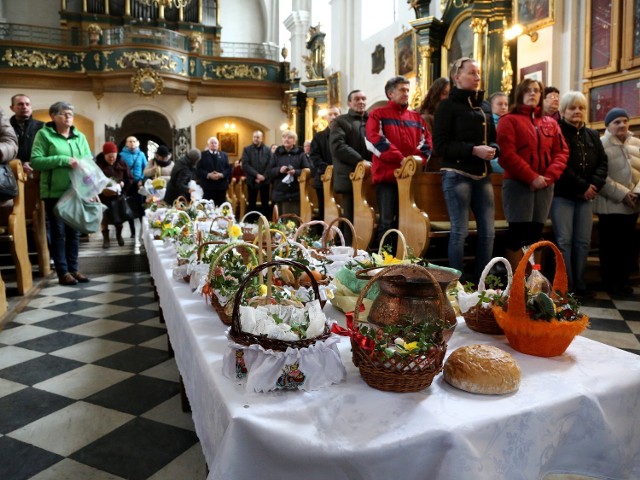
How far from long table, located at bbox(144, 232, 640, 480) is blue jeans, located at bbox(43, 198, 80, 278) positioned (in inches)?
152

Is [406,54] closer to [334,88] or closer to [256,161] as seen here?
[334,88]

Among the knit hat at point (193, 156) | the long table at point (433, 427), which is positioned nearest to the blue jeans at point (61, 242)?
the knit hat at point (193, 156)

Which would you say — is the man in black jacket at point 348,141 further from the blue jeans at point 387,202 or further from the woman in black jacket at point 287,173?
the woman in black jacket at point 287,173

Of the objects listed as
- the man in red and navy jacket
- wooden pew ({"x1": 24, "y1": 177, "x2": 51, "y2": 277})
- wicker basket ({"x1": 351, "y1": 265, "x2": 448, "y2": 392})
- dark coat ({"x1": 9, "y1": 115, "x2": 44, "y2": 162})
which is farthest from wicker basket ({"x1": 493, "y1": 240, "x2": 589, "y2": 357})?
dark coat ({"x1": 9, "y1": 115, "x2": 44, "y2": 162})

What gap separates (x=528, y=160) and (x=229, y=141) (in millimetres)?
16586

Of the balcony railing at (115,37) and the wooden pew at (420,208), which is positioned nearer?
the wooden pew at (420,208)

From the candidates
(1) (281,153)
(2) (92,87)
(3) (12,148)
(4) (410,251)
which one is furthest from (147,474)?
(2) (92,87)

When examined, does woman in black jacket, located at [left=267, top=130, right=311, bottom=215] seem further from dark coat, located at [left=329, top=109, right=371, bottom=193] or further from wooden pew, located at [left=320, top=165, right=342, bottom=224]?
dark coat, located at [left=329, top=109, right=371, bottom=193]

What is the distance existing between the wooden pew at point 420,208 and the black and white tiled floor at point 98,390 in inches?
48.1

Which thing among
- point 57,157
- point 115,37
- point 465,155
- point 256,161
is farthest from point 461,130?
point 115,37

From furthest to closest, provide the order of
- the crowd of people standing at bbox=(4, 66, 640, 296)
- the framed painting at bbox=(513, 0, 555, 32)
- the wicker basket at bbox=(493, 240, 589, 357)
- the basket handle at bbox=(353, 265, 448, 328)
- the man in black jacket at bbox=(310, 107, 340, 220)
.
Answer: the framed painting at bbox=(513, 0, 555, 32) < the man in black jacket at bbox=(310, 107, 340, 220) < the crowd of people standing at bbox=(4, 66, 640, 296) < the wicker basket at bbox=(493, 240, 589, 357) < the basket handle at bbox=(353, 265, 448, 328)

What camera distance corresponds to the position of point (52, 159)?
458 cm

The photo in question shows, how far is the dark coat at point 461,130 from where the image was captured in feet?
11.7

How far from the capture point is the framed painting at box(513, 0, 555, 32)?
263 inches
